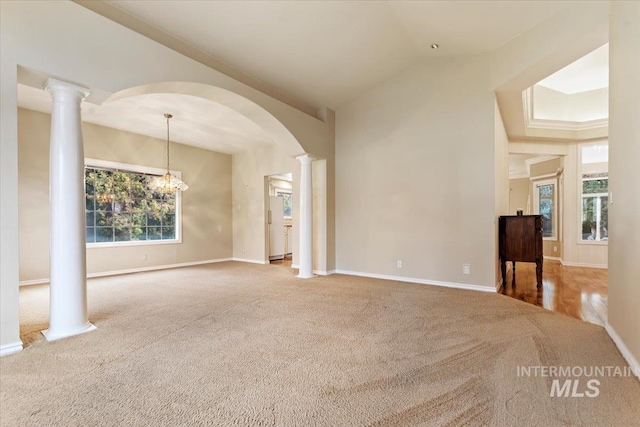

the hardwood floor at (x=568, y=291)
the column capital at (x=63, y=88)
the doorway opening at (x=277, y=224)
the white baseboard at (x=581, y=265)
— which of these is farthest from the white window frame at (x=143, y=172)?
the white baseboard at (x=581, y=265)

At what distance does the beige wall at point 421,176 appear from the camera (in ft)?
14.0

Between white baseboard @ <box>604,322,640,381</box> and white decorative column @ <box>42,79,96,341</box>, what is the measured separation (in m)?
4.28

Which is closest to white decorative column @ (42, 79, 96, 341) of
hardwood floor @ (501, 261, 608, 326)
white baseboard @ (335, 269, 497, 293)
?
white baseboard @ (335, 269, 497, 293)

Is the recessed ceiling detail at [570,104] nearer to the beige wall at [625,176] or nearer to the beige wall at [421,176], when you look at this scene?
the beige wall at [421,176]

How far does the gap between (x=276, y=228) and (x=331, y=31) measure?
17.4 ft

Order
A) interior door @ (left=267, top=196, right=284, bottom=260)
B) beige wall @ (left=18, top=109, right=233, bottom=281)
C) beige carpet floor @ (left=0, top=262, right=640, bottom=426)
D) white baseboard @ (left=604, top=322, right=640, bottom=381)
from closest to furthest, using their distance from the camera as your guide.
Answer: beige carpet floor @ (left=0, top=262, right=640, bottom=426) → white baseboard @ (left=604, top=322, right=640, bottom=381) → beige wall @ (left=18, top=109, right=233, bottom=281) → interior door @ (left=267, top=196, right=284, bottom=260)

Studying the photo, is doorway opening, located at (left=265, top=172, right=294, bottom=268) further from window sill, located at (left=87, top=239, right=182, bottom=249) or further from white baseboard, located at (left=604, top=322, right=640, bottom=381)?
white baseboard, located at (left=604, top=322, right=640, bottom=381)

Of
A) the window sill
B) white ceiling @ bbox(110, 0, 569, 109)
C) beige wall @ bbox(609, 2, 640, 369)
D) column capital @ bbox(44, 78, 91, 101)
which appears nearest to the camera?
beige wall @ bbox(609, 2, 640, 369)

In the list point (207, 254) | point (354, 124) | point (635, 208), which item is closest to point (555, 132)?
point (354, 124)

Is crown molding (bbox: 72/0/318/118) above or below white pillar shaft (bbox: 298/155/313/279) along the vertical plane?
above

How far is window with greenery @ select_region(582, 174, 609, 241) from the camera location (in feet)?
20.9

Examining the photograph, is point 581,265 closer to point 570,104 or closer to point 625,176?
point 570,104

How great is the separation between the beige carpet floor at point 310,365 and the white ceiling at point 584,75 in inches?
177

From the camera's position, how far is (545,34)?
3.37 meters
